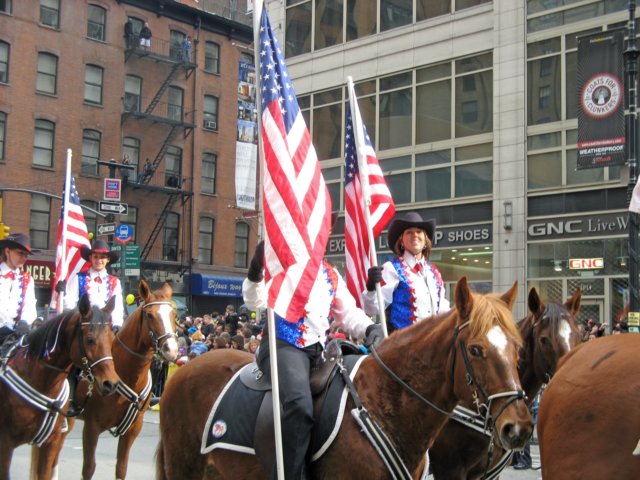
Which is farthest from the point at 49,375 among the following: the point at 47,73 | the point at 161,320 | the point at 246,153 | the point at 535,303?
the point at 47,73

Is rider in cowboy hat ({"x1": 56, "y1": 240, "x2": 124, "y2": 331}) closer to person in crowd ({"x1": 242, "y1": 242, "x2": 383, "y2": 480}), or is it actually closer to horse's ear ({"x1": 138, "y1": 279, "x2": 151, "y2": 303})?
horse's ear ({"x1": 138, "y1": 279, "x2": 151, "y2": 303})

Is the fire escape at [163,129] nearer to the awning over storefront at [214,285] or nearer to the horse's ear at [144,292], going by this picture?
the awning over storefront at [214,285]

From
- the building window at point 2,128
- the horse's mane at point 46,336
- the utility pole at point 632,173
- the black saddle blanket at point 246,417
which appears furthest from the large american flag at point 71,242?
the building window at point 2,128

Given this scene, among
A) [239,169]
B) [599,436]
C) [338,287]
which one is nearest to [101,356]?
[338,287]

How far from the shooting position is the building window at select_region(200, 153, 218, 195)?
43.1m

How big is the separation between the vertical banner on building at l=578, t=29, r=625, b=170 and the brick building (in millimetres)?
23038

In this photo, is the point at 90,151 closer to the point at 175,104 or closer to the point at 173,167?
the point at 173,167

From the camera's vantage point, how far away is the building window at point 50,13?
37406 millimetres

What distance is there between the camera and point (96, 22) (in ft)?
129

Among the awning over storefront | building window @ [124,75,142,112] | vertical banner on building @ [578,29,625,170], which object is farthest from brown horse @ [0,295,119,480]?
building window @ [124,75,142,112]

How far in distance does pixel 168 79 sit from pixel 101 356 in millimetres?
34628

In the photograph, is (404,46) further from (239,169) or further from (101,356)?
(101,356)

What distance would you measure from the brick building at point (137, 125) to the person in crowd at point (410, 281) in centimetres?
2918

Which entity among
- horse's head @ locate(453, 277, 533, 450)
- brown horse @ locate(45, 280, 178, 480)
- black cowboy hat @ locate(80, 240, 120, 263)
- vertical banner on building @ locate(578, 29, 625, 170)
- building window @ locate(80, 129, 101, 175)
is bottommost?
brown horse @ locate(45, 280, 178, 480)
